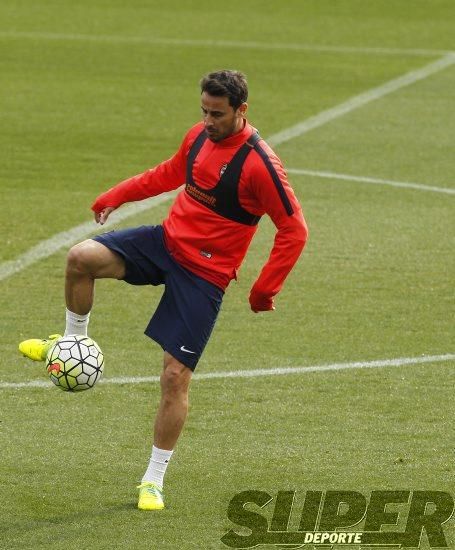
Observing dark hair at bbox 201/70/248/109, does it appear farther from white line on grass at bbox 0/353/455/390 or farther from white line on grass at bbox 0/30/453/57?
white line on grass at bbox 0/30/453/57

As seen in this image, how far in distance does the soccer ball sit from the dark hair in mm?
1496

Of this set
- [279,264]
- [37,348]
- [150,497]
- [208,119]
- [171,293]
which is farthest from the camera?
[37,348]

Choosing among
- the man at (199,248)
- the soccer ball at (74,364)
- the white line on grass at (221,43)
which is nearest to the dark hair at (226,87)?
the man at (199,248)

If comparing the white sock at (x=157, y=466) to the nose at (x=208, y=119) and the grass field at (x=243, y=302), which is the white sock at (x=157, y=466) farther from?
the nose at (x=208, y=119)

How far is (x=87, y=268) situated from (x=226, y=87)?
4.03ft

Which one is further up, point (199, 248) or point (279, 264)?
point (279, 264)

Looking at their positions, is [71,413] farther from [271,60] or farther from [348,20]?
[348,20]

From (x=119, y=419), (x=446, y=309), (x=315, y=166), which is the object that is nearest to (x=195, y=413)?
(x=119, y=419)

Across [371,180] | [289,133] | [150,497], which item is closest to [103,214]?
[150,497]

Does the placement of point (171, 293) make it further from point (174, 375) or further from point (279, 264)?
point (279, 264)

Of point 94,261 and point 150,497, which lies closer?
point 150,497

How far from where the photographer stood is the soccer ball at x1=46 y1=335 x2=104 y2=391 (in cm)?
787

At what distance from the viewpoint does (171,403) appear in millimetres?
7773

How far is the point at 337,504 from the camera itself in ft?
25.0
